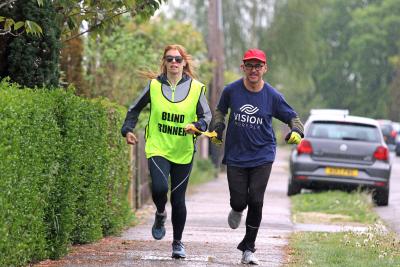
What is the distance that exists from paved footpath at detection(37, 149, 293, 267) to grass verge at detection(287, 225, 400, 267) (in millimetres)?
179

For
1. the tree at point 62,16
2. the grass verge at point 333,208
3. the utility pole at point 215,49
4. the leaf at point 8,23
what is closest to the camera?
the leaf at point 8,23

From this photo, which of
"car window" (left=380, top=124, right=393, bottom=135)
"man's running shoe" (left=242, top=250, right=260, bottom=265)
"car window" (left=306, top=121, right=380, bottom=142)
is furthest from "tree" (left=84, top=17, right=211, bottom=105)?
"car window" (left=380, top=124, right=393, bottom=135)

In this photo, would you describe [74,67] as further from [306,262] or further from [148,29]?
[148,29]

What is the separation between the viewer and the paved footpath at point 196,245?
29.6 feet

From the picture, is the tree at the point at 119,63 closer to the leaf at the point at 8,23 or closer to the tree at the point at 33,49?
the tree at the point at 33,49

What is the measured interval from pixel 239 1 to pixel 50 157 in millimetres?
54781

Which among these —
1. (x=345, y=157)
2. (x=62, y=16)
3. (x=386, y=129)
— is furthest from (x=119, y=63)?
(x=386, y=129)

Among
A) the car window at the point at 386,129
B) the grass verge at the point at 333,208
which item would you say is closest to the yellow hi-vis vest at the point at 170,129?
the grass verge at the point at 333,208

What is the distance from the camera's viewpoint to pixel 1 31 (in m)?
9.38

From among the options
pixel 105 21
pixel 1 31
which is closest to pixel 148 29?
pixel 105 21

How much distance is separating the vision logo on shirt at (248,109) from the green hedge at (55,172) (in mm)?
1411

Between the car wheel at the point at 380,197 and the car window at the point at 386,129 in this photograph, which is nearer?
the car wheel at the point at 380,197

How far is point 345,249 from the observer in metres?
10.2

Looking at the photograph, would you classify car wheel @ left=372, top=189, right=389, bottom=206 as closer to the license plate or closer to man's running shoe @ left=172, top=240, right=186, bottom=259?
the license plate
